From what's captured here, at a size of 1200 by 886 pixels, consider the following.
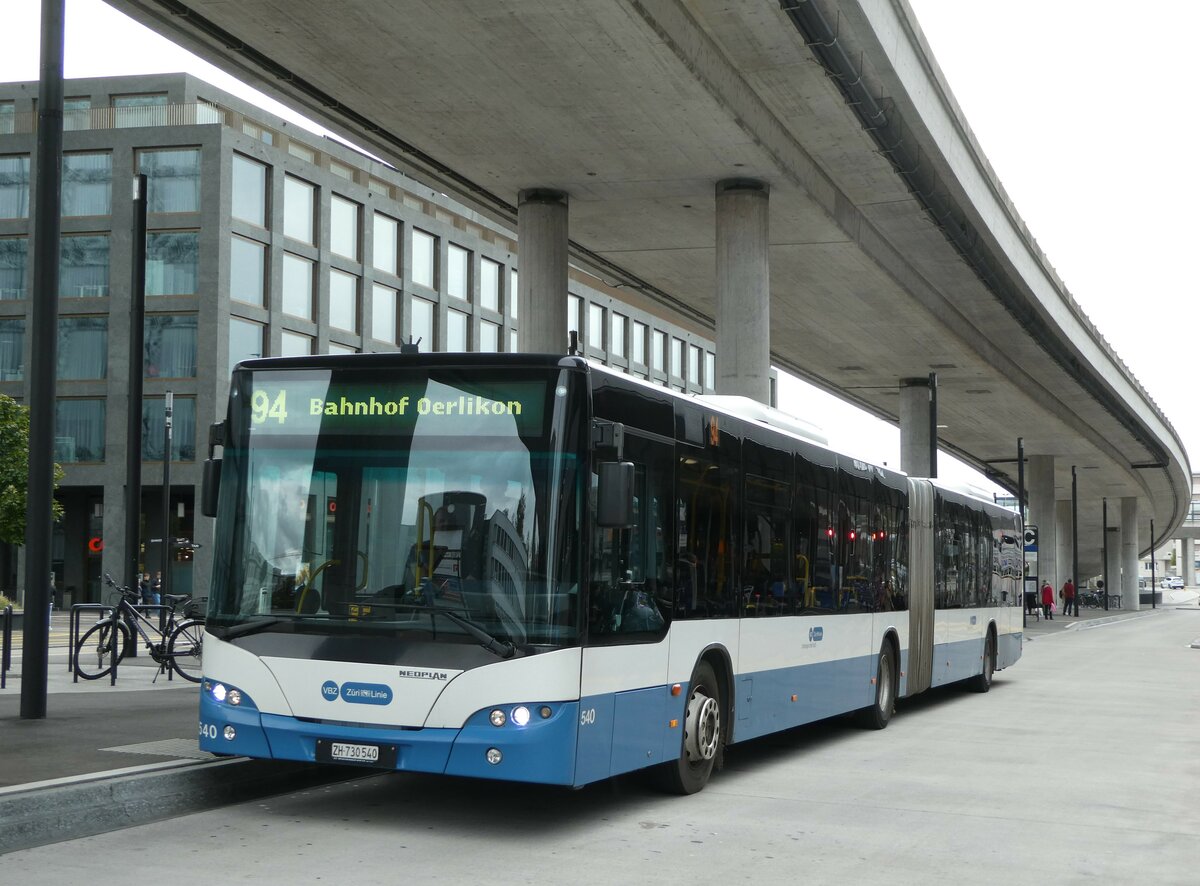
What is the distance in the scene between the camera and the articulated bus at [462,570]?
8656 mm

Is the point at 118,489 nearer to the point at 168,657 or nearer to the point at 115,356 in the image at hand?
the point at 115,356

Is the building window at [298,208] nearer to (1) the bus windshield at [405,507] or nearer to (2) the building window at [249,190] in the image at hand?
(2) the building window at [249,190]

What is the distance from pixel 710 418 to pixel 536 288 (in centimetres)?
1634

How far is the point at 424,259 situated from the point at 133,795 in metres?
56.5

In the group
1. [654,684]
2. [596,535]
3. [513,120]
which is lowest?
[654,684]

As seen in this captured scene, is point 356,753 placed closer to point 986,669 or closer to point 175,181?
point 986,669

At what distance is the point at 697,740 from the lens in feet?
34.7

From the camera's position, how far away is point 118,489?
5528 cm

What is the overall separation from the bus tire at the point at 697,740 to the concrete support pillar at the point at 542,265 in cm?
1604

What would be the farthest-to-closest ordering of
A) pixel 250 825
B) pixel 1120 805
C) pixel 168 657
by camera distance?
pixel 168 657 → pixel 1120 805 → pixel 250 825

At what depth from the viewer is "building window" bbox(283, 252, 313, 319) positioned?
56.5 m

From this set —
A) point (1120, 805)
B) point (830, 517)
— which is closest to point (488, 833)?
point (1120, 805)

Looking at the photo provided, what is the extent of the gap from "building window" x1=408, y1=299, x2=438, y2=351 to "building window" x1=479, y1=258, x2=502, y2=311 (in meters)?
4.03

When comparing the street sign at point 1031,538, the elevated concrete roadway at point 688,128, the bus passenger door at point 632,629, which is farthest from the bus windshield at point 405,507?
the street sign at point 1031,538
